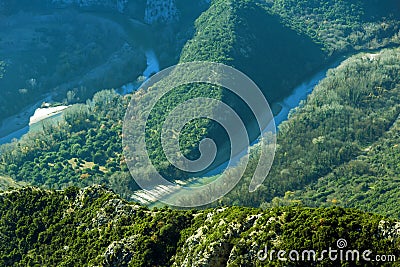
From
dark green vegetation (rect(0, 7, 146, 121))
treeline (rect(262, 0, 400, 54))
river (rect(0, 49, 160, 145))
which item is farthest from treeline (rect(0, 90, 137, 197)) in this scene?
treeline (rect(262, 0, 400, 54))

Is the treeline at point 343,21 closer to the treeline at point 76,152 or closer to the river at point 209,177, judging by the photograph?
the river at point 209,177

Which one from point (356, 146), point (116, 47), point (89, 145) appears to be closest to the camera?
point (356, 146)

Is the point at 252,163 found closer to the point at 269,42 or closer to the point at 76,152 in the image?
the point at 76,152

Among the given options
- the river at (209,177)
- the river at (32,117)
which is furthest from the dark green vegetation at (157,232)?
the river at (32,117)

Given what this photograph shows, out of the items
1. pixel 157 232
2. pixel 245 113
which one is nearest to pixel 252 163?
pixel 245 113

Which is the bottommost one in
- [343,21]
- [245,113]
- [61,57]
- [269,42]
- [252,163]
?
[252,163]

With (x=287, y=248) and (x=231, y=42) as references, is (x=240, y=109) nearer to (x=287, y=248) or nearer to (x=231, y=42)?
(x=231, y=42)

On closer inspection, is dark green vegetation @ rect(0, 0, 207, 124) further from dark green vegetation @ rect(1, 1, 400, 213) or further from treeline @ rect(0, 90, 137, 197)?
treeline @ rect(0, 90, 137, 197)

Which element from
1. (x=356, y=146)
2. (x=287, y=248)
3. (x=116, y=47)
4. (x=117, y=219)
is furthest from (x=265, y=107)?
(x=287, y=248)
